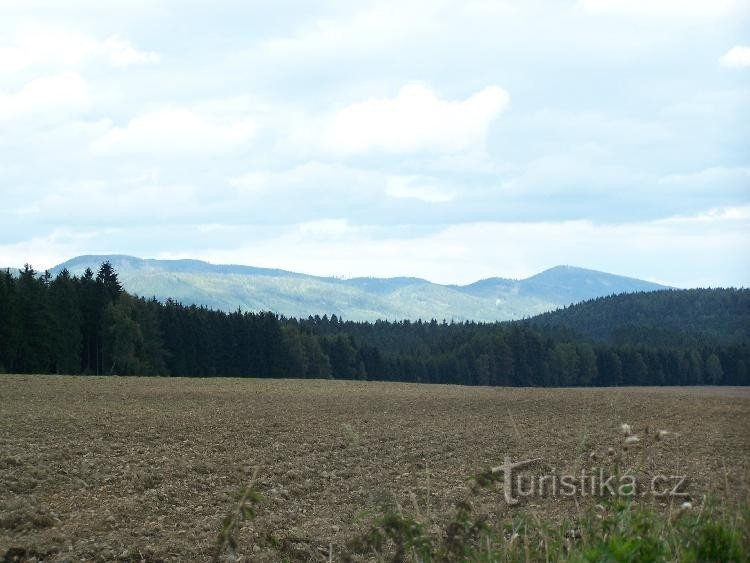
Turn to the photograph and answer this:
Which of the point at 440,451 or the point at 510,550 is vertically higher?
the point at 510,550

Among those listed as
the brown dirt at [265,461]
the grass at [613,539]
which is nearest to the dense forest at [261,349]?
the brown dirt at [265,461]

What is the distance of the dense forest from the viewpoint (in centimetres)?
8112

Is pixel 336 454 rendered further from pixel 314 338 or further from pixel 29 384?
pixel 314 338

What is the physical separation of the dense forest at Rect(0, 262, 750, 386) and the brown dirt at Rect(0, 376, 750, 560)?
104ft

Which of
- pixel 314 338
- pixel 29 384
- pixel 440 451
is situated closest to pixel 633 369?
pixel 314 338

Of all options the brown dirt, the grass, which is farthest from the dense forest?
the grass

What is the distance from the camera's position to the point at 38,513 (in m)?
16.6

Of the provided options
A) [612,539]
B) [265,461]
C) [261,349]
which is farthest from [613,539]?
[261,349]

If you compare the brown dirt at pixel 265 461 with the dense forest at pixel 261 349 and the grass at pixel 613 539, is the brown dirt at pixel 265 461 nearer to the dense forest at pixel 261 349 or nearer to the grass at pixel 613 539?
the grass at pixel 613 539

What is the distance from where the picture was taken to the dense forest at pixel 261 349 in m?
81.1

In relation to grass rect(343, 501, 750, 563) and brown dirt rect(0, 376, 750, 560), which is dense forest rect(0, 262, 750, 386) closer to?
brown dirt rect(0, 376, 750, 560)

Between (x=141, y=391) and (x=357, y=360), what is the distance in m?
82.7

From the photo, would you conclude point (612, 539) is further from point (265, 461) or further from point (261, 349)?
point (261, 349)

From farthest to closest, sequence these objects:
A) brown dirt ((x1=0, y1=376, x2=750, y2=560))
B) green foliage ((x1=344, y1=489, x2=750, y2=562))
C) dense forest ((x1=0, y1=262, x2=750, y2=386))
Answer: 1. dense forest ((x1=0, y1=262, x2=750, y2=386))
2. brown dirt ((x1=0, y1=376, x2=750, y2=560))
3. green foliage ((x1=344, y1=489, x2=750, y2=562))
